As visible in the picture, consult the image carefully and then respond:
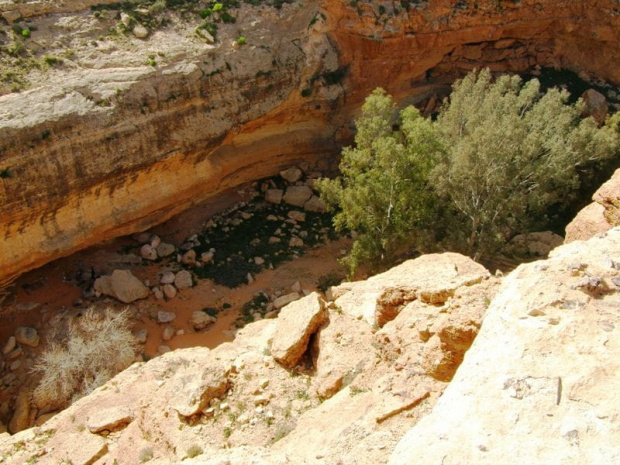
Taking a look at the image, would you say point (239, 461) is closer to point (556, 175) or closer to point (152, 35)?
point (556, 175)

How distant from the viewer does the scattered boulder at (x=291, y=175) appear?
70.8 ft

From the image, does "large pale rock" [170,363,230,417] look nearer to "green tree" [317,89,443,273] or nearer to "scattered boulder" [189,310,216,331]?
"scattered boulder" [189,310,216,331]

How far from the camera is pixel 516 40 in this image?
951 inches

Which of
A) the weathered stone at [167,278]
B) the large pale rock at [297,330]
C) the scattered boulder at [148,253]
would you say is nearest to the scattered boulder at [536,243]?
the large pale rock at [297,330]

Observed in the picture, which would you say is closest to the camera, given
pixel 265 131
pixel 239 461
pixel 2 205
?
pixel 239 461

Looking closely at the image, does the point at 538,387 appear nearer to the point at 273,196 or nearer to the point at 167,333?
the point at 167,333

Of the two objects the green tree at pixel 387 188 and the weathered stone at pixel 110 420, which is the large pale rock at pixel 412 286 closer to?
the green tree at pixel 387 188

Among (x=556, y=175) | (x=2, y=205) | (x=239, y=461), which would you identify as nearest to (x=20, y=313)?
(x=2, y=205)

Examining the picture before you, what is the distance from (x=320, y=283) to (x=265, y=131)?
19.4 ft

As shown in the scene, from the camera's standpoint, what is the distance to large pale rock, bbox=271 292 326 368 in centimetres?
1072

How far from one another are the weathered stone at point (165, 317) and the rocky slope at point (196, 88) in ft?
9.58

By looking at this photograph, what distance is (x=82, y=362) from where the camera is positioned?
14680mm

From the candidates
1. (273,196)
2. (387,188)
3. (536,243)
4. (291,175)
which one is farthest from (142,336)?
(536,243)

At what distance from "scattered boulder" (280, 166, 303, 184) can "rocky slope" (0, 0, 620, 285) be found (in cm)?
47
